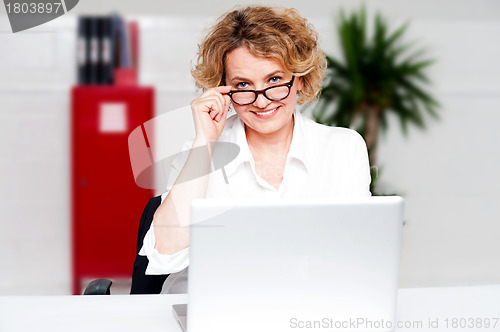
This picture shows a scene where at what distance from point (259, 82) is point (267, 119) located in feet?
0.35

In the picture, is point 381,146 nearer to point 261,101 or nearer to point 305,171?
point 305,171

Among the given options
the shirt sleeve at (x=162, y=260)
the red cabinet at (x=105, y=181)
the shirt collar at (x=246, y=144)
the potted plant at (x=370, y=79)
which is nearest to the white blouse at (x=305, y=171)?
the shirt collar at (x=246, y=144)

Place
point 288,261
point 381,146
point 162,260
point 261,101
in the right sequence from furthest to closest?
point 381,146 < point 261,101 < point 162,260 < point 288,261

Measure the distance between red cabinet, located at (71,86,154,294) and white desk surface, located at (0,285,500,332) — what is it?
217 cm

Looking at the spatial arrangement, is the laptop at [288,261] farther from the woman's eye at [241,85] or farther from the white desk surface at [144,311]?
the woman's eye at [241,85]

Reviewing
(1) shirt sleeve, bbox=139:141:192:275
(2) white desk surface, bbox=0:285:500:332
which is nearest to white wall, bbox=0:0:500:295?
(2) white desk surface, bbox=0:285:500:332

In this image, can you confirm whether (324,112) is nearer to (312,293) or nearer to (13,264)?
(13,264)

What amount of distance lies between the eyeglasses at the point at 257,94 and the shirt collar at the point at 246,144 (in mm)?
138

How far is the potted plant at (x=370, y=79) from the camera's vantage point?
3.51 metres

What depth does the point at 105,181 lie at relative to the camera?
3.64 meters

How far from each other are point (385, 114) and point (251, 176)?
2017 millimetres

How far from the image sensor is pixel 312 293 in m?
1.17

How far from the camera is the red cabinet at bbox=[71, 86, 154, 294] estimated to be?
141 inches

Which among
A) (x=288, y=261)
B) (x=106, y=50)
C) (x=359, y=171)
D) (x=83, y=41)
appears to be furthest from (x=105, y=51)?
(x=288, y=261)
